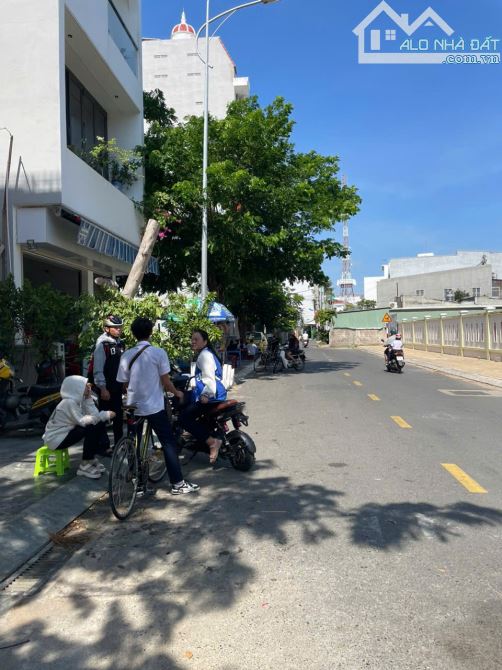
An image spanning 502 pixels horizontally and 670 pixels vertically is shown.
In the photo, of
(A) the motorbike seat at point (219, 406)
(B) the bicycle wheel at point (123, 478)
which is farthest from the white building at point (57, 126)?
(B) the bicycle wheel at point (123, 478)

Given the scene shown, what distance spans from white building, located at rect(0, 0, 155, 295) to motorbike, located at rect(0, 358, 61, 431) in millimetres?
3104

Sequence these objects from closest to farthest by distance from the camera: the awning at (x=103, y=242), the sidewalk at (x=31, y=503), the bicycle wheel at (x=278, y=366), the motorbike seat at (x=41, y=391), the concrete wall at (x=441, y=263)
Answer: the sidewalk at (x=31, y=503)
the motorbike seat at (x=41, y=391)
the awning at (x=103, y=242)
the bicycle wheel at (x=278, y=366)
the concrete wall at (x=441, y=263)

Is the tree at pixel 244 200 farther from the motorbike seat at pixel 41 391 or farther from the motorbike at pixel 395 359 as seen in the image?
the motorbike seat at pixel 41 391

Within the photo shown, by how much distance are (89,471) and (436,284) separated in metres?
78.1

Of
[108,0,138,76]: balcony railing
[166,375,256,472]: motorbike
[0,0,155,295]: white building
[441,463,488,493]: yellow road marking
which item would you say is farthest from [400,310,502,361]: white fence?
[166,375,256,472]: motorbike

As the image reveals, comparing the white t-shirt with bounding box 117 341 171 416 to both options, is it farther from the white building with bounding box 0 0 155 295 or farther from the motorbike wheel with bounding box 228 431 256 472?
the white building with bounding box 0 0 155 295

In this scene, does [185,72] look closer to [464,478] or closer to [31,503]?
[464,478]

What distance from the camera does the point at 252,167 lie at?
1880 cm

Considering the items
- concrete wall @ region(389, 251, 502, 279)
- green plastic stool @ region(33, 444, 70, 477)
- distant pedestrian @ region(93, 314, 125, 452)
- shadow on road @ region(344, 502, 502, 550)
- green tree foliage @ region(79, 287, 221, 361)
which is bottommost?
shadow on road @ region(344, 502, 502, 550)

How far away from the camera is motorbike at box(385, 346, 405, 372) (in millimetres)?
20587

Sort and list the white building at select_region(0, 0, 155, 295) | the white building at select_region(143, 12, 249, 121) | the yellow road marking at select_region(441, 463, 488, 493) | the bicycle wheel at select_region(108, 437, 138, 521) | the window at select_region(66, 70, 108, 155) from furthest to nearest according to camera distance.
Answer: the white building at select_region(143, 12, 249, 121) → the window at select_region(66, 70, 108, 155) → the white building at select_region(0, 0, 155, 295) → the yellow road marking at select_region(441, 463, 488, 493) → the bicycle wheel at select_region(108, 437, 138, 521)

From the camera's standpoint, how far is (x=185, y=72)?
44219 mm

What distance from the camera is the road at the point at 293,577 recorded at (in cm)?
A: 287

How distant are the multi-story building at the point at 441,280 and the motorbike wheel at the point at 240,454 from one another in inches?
2314
